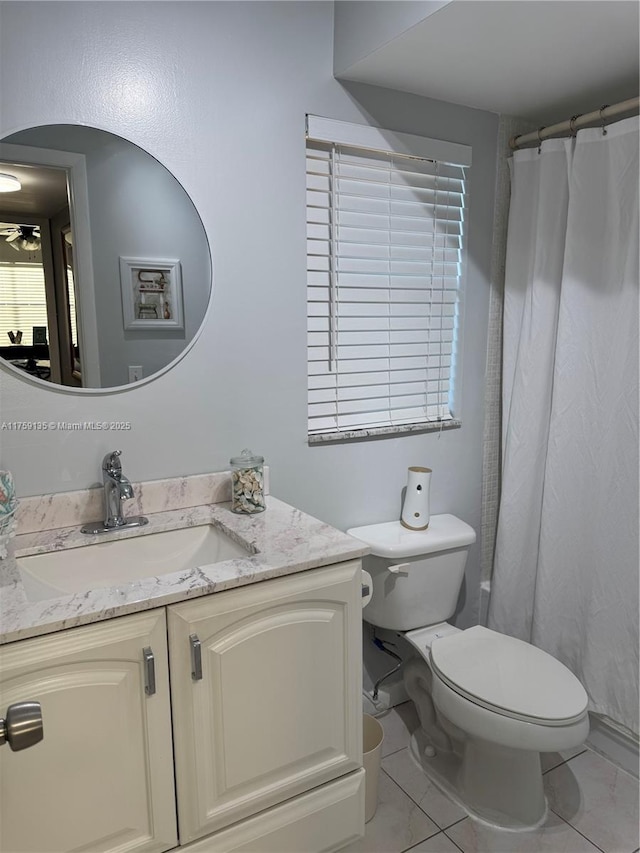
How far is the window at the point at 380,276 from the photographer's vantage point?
1875mm

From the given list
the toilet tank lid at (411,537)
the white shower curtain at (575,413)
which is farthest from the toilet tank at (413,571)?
the white shower curtain at (575,413)

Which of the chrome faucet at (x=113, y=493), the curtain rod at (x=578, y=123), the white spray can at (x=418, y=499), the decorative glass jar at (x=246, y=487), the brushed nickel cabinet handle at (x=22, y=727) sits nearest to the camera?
the brushed nickel cabinet handle at (x=22, y=727)

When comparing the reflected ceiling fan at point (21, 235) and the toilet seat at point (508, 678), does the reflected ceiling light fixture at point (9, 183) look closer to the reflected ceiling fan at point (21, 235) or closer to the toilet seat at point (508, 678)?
the reflected ceiling fan at point (21, 235)

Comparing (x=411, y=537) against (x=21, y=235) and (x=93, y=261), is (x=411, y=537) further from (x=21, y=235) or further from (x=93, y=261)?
(x=21, y=235)

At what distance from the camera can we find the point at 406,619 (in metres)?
2.01

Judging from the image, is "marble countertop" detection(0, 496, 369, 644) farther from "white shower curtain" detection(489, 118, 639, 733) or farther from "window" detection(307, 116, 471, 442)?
"white shower curtain" detection(489, 118, 639, 733)

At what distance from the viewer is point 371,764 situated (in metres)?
1.73

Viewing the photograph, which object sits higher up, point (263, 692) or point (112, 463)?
point (112, 463)

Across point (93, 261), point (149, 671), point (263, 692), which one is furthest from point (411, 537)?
point (93, 261)

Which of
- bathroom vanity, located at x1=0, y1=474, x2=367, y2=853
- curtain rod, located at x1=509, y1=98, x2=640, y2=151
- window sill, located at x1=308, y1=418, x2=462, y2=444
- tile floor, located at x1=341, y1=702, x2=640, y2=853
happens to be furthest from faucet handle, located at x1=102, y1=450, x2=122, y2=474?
curtain rod, located at x1=509, y1=98, x2=640, y2=151

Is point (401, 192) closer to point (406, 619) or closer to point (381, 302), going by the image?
point (381, 302)

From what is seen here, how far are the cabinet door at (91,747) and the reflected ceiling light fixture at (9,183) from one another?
99 cm

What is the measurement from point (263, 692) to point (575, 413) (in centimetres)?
132

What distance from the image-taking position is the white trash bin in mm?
1721
